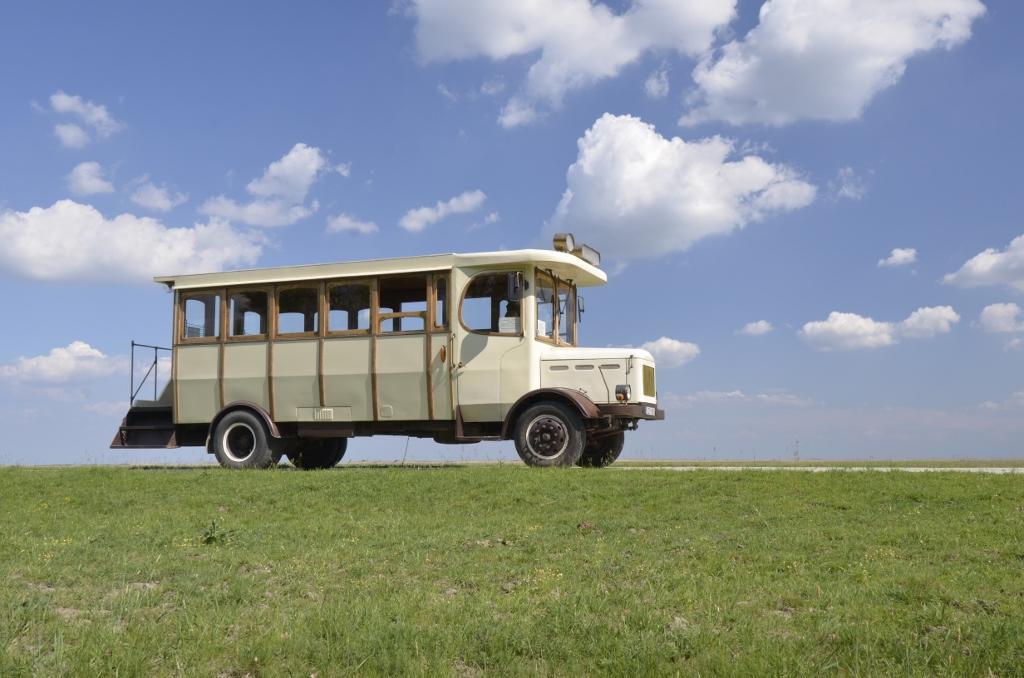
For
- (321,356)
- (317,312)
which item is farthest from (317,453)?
(317,312)

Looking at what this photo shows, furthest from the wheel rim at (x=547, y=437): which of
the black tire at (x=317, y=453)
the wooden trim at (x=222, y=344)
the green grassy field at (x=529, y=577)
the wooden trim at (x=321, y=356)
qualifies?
the wooden trim at (x=222, y=344)

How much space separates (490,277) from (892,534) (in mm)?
8475

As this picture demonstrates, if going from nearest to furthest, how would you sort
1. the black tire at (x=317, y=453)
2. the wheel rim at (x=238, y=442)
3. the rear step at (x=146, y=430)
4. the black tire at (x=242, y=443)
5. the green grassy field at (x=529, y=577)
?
the green grassy field at (x=529, y=577) < the black tire at (x=242, y=443) < the wheel rim at (x=238, y=442) < the rear step at (x=146, y=430) < the black tire at (x=317, y=453)

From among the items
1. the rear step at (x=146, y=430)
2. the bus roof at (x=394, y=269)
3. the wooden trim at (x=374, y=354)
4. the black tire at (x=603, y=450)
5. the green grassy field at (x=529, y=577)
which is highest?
the bus roof at (x=394, y=269)

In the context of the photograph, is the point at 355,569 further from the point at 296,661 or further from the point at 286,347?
the point at 286,347

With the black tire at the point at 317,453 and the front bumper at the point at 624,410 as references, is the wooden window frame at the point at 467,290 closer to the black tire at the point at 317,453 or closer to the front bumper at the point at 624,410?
the front bumper at the point at 624,410

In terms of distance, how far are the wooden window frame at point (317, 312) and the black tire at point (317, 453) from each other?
2743 millimetres

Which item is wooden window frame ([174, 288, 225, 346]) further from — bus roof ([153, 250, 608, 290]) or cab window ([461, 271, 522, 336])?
cab window ([461, 271, 522, 336])

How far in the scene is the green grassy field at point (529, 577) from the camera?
21.0 ft

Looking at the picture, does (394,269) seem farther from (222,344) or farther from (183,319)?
(183,319)

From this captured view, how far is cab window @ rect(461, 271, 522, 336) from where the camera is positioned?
1625 centimetres

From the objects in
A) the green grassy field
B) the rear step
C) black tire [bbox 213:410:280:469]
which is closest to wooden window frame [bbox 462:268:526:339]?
the green grassy field

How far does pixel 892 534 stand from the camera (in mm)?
9656

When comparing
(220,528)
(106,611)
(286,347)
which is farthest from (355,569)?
(286,347)
